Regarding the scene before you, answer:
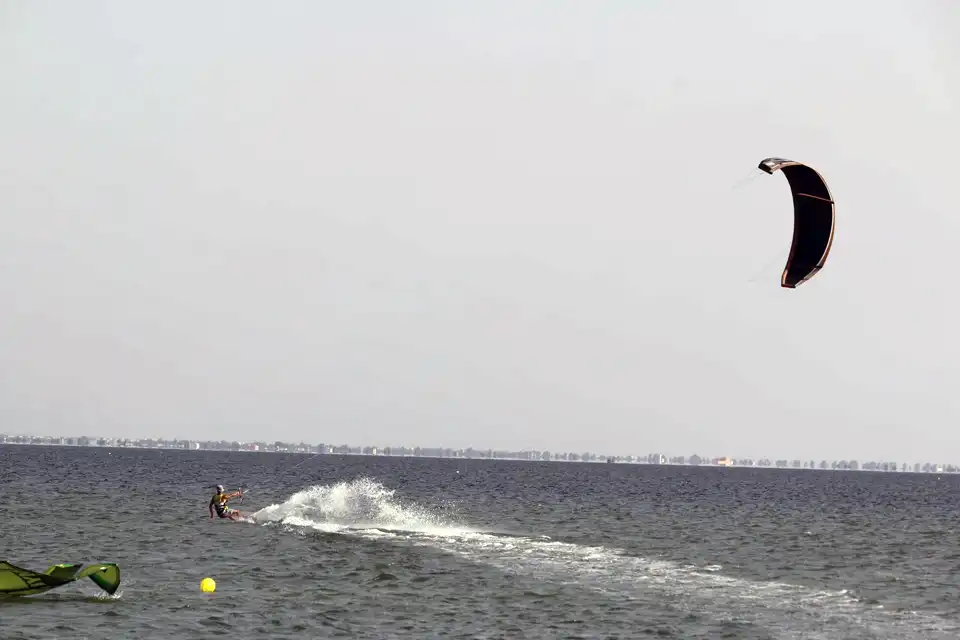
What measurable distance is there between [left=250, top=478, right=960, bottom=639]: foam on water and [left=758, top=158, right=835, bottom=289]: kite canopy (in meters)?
8.88

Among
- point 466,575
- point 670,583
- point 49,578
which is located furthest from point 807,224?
point 49,578

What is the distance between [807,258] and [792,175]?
2792 mm

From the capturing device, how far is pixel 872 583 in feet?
128

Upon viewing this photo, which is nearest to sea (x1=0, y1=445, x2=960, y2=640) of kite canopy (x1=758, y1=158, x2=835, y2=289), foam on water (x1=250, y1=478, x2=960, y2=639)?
foam on water (x1=250, y1=478, x2=960, y2=639)

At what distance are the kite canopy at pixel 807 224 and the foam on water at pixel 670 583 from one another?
888cm

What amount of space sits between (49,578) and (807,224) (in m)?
23.4

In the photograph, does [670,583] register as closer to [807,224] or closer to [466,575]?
[466,575]

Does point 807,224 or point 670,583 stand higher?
point 807,224

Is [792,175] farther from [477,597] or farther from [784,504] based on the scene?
[784,504]

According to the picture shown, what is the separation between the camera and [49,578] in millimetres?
31438

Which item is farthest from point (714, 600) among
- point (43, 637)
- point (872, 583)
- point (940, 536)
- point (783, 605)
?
point (940, 536)

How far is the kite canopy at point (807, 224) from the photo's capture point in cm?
3419

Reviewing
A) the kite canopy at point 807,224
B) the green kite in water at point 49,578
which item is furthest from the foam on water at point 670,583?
the green kite in water at point 49,578

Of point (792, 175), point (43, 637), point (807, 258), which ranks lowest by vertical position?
point (43, 637)
